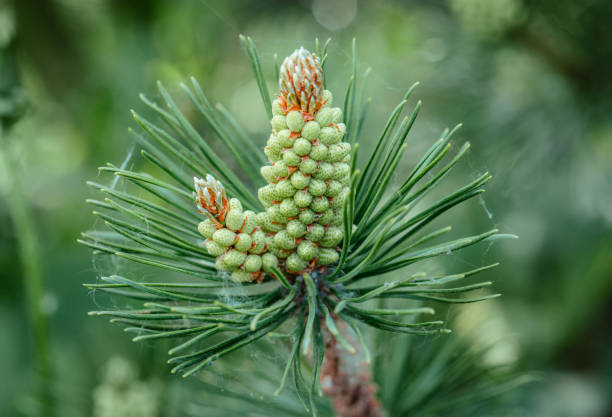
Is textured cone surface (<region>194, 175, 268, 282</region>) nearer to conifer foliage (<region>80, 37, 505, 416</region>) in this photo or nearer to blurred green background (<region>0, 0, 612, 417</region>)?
conifer foliage (<region>80, 37, 505, 416</region>)

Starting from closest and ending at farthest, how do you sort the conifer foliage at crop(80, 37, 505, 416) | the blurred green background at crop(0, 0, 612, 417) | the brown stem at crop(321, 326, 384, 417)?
the conifer foliage at crop(80, 37, 505, 416) → the brown stem at crop(321, 326, 384, 417) → the blurred green background at crop(0, 0, 612, 417)

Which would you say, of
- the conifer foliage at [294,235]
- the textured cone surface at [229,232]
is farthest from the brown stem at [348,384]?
the textured cone surface at [229,232]

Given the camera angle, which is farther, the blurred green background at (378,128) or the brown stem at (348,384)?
the blurred green background at (378,128)

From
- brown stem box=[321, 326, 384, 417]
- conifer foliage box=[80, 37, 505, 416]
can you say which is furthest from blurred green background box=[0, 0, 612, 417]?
conifer foliage box=[80, 37, 505, 416]

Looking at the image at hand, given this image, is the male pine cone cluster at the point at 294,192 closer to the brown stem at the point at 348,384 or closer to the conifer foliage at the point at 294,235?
the conifer foliage at the point at 294,235

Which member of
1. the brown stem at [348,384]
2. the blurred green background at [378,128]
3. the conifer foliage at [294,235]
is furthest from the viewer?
the blurred green background at [378,128]

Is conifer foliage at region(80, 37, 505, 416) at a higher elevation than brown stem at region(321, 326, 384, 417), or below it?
higher

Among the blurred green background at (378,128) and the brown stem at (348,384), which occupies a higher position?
the blurred green background at (378,128)

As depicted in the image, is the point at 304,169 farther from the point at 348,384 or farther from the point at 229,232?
the point at 348,384
